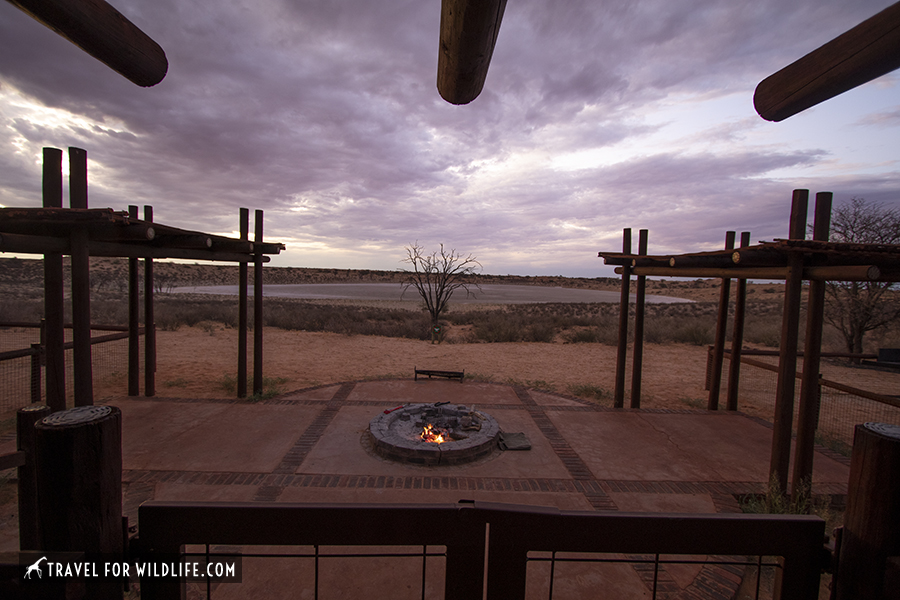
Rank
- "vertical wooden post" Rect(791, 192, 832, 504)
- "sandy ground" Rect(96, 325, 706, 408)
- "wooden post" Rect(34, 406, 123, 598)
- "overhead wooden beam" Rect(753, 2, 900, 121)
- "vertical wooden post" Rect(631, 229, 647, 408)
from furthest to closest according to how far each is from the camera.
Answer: "sandy ground" Rect(96, 325, 706, 408)
"vertical wooden post" Rect(631, 229, 647, 408)
"vertical wooden post" Rect(791, 192, 832, 504)
"wooden post" Rect(34, 406, 123, 598)
"overhead wooden beam" Rect(753, 2, 900, 121)

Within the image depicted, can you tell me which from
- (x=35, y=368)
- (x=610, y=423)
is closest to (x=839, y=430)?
(x=610, y=423)

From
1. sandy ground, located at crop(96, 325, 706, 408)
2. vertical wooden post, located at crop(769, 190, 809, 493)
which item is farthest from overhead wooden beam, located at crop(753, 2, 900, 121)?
sandy ground, located at crop(96, 325, 706, 408)

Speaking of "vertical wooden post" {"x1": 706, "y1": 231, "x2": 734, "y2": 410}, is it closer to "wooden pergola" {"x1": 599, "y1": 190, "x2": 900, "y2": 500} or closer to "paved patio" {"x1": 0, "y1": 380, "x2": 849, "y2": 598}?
"paved patio" {"x1": 0, "y1": 380, "x2": 849, "y2": 598}

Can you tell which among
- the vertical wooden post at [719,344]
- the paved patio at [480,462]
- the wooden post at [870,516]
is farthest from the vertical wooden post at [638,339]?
the wooden post at [870,516]

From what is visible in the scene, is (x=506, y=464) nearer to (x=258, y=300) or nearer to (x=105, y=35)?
(x=105, y=35)

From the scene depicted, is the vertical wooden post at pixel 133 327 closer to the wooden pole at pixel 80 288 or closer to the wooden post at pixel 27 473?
the wooden pole at pixel 80 288

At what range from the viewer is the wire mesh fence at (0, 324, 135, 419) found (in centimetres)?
639

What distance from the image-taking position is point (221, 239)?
6.39 m

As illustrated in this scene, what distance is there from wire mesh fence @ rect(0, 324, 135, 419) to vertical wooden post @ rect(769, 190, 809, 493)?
9465mm

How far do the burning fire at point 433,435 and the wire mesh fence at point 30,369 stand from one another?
17.9 ft

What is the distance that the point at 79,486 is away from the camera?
1281mm

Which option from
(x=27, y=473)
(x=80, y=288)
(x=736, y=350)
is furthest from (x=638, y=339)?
(x=80, y=288)

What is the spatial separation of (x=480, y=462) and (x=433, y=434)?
860 millimetres

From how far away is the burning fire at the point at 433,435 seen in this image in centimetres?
576
